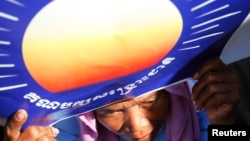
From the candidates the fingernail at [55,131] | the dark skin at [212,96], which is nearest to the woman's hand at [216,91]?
the dark skin at [212,96]

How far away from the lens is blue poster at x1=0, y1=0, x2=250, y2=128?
39 cm

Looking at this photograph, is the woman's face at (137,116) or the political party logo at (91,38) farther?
the woman's face at (137,116)

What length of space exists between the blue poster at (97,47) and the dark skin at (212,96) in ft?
0.05

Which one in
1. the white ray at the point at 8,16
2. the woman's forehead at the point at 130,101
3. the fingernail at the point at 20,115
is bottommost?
the woman's forehead at the point at 130,101

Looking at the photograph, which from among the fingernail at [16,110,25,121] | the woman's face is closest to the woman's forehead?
the woman's face

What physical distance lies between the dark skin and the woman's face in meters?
0.05

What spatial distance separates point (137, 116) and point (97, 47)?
0.14m

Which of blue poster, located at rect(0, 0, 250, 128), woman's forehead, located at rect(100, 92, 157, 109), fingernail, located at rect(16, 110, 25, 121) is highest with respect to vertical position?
blue poster, located at rect(0, 0, 250, 128)

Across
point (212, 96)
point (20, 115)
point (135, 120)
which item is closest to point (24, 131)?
point (20, 115)

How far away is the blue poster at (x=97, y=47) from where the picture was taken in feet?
1.26

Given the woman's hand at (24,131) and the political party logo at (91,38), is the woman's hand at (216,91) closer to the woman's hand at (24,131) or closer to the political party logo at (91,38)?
the political party logo at (91,38)

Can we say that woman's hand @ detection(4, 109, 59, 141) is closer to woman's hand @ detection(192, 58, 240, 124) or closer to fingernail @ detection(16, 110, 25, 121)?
fingernail @ detection(16, 110, 25, 121)

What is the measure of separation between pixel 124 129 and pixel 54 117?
93 millimetres

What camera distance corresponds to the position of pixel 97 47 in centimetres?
42
